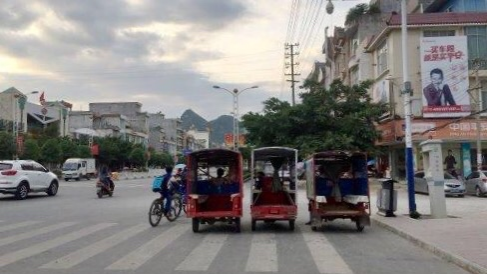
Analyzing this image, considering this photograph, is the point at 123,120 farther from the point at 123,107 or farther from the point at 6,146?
the point at 6,146

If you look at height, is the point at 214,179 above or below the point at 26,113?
below

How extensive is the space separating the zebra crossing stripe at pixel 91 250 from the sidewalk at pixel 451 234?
21.2 ft

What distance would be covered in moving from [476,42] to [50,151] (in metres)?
44.7

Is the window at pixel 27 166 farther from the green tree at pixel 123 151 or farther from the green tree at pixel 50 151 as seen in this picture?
the green tree at pixel 123 151

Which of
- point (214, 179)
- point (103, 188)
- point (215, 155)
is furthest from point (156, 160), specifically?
point (215, 155)

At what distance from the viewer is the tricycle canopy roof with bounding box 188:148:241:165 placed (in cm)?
1552

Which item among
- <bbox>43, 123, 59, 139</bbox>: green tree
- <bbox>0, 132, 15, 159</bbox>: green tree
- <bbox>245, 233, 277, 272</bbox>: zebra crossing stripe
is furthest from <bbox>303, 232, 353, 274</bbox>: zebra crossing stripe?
<bbox>43, 123, 59, 139</bbox>: green tree

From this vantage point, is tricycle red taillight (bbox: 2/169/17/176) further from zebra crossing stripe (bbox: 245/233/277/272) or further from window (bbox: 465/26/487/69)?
window (bbox: 465/26/487/69)

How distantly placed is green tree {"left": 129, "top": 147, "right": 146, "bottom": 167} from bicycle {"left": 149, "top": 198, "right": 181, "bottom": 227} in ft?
258

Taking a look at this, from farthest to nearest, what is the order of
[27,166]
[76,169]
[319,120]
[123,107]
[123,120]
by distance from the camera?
1. [123,107]
2. [123,120]
3. [76,169]
4. [319,120]
5. [27,166]

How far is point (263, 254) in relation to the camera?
1062 centimetres

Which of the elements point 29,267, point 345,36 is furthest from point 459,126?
point 29,267

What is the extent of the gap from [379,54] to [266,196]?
32.5 metres

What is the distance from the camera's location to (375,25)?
172 ft
